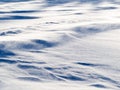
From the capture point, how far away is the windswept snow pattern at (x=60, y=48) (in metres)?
2.02

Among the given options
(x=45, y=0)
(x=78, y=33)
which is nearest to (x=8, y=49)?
(x=78, y=33)

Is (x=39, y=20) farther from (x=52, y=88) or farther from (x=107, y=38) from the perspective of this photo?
(x=52, y=88)

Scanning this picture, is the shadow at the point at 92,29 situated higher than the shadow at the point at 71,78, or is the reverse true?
the shadow at the point at 92,29

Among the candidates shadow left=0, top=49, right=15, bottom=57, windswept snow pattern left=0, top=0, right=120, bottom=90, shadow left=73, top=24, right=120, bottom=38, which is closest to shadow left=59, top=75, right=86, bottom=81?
windswept snow pattern left=0, top=0, right=120, bottom=90

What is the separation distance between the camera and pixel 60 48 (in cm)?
264

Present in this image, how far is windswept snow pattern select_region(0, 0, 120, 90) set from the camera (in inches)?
79.6

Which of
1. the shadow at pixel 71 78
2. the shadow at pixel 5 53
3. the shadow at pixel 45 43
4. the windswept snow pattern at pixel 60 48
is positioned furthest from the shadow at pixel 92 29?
the shadow at pixel 71 78

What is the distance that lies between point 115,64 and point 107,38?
2.20ft

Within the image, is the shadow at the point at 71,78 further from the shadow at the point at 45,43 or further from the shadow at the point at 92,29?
the shadow at the point at 92,29

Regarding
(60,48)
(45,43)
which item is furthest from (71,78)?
(45,43)

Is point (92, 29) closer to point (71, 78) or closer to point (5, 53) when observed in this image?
→ point (5, 53)

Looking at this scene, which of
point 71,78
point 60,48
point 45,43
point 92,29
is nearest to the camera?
point 71,78

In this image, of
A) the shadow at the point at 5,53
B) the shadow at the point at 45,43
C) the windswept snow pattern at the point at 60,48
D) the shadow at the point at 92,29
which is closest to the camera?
the windswept snow pattern at the point at 60,48

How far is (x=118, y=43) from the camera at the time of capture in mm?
2740
